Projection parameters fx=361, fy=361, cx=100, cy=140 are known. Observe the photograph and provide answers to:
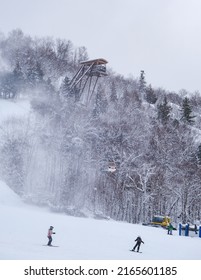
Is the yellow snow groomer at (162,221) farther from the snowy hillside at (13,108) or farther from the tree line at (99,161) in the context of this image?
the snowy hillside at (13,108)

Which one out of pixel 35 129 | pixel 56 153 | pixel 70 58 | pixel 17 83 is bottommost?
pixel 56 153

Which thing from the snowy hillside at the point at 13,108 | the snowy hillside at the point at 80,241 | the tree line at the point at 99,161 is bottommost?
the snowy hillside at the point at 80,241

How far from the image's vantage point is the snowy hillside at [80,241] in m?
17.5

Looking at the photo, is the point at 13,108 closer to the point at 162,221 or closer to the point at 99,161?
the point at 99,161

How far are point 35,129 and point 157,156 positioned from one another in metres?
18.8

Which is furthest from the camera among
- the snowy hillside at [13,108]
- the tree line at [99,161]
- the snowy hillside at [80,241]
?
the snowy hillside at [13,108]

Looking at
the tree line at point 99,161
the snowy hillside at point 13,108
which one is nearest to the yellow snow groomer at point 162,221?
the tree line at point 99,161

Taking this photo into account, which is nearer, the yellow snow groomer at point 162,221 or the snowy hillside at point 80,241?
the snowy hillside at point 80,241

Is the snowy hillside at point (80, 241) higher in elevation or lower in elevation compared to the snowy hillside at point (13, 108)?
lower

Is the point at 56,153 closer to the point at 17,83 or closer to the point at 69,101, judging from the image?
the point at 69,101

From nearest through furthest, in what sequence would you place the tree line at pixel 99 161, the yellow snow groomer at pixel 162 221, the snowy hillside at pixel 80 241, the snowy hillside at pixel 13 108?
the snowy hillside at pixel 80 241
the yellow snow groomer at pixel 162 221
the tree line at pixel 99 161
the snowy hillside at pixel 13 108
